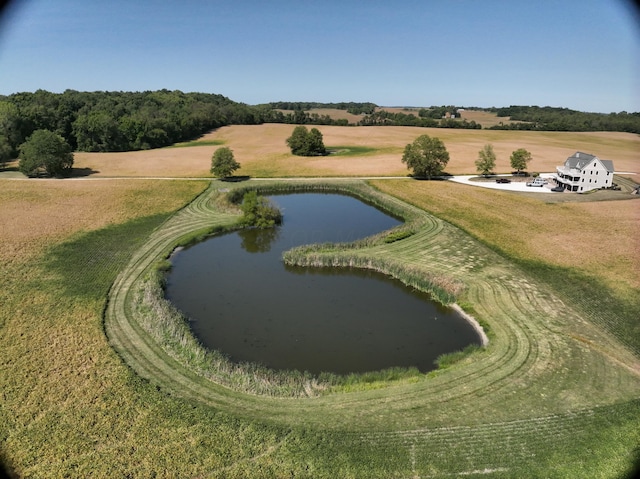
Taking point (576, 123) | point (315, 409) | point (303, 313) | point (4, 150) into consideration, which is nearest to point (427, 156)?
→ point (303, 313)

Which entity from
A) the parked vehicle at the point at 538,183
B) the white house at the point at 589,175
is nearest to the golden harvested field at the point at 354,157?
the parked vehicle at the point at 538,183

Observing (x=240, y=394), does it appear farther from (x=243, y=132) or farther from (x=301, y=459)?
(x=243, y=132)

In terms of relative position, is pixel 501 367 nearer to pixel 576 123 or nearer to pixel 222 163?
A: pixel 222 163

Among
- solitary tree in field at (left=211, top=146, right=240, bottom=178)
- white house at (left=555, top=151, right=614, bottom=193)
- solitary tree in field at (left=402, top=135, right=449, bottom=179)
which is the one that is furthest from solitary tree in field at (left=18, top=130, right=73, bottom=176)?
white house at (left=555, top=151, right=614, bottom=193)

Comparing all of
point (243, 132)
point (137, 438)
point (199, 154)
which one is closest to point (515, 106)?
point (243, 132)

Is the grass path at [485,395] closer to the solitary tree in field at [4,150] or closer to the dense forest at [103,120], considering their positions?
the solitary tree in field at [4,150]

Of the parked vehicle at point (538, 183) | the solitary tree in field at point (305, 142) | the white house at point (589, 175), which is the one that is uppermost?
the solitary tree in field at point (305, 142)
